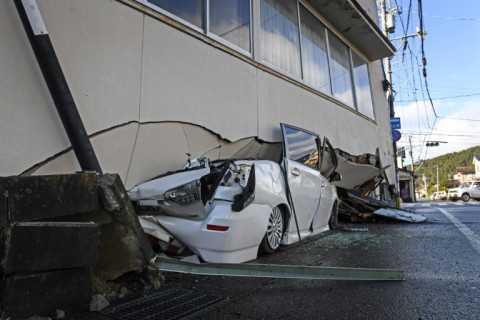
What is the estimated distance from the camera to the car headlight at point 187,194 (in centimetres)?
353

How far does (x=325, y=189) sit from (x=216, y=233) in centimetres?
308

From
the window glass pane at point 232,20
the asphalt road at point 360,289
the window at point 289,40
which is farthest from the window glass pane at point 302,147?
the window glass pane at point 232,20

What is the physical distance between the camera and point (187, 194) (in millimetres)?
3541

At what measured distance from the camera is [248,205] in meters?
3.78

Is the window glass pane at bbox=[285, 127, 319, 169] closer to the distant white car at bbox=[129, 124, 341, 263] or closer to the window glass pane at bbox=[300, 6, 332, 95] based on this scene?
the distant white car at bbox=[129, 124, 341, 263]

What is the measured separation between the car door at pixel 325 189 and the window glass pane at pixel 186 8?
10.00ft

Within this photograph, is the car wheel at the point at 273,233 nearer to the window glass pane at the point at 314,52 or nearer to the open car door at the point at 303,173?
the open car door at the point at 303,173

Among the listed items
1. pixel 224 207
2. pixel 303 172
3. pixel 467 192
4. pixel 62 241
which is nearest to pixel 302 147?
pixel 303 172

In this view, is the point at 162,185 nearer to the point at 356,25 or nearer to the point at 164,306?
the point at 164,306

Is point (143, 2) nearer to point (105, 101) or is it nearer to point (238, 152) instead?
point (105, 101)

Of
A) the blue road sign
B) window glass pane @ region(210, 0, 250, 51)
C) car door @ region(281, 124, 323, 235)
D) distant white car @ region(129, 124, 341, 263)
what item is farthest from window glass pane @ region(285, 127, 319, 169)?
the blue road sign

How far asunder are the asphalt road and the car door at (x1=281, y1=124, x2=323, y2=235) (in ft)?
1.95

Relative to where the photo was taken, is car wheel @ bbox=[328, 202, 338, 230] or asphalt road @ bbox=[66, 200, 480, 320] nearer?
asphalt road @ bbox=[66, 200, 480, 320]

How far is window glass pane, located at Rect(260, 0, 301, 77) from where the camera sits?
784cm
